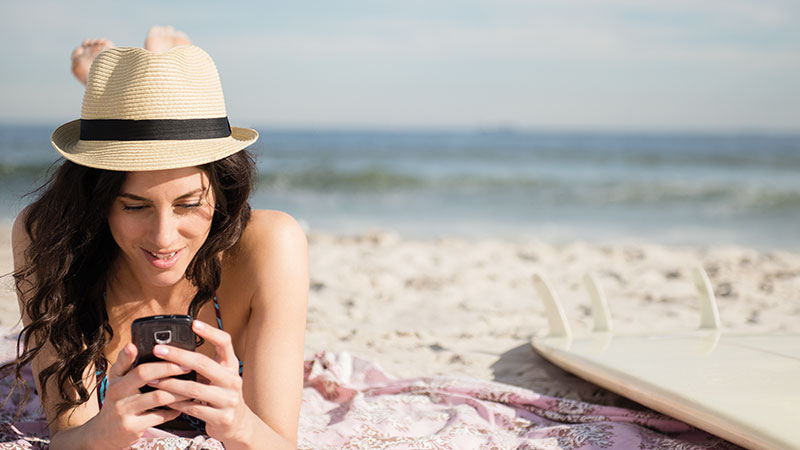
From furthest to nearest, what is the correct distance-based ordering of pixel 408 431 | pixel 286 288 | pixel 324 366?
pixel 324 366
pixel 408 431
pixel 286 288

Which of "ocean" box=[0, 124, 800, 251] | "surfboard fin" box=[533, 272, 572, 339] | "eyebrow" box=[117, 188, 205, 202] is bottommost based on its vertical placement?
"ocean" box=[0, 124, 800, 251]

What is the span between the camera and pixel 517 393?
2943 millimetres

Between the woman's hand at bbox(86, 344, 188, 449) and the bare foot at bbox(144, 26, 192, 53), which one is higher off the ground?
the bare foot at bbox(144, 26, 192, 53)

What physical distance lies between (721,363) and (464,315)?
78.5 inches

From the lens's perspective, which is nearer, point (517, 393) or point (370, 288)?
point (517, 393)

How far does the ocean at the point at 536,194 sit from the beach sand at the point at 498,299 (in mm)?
2566

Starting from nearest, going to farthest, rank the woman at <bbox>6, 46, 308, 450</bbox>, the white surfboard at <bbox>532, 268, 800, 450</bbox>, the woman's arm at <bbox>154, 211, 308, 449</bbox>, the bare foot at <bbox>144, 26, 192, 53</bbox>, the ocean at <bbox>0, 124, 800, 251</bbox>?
the woman at <bbox>6, 46, 308, 450</bbox>, the woman's arm at <bbox>154, 211, 308, 449</bbox>, the white surfboard at <bbox>532, 268, 800, 450</bbox>, the bare foot at <bbox>144, 26, 192, 53</bbox>, the ocean at <bbox>0, 124, 800, 251</bbox>

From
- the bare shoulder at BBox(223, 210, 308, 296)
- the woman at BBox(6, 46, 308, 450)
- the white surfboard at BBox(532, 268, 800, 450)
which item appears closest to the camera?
the woman at BBox(6, 46, 308, 450)

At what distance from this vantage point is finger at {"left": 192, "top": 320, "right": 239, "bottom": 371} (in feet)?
4.94

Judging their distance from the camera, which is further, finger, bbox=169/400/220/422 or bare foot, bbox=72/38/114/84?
bare foot, bbox=72/38/114/84

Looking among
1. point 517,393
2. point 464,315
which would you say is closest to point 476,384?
point 517,393

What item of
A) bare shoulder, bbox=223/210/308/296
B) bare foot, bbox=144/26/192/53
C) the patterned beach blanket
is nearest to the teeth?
bare shoulder, bbox=223/210/308/296

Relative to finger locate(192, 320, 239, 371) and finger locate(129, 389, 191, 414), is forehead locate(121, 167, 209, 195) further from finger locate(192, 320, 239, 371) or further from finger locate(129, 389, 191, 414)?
finger locate(129, 389, 191, 414)

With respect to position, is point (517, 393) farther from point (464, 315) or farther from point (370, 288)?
point (370, 288)
